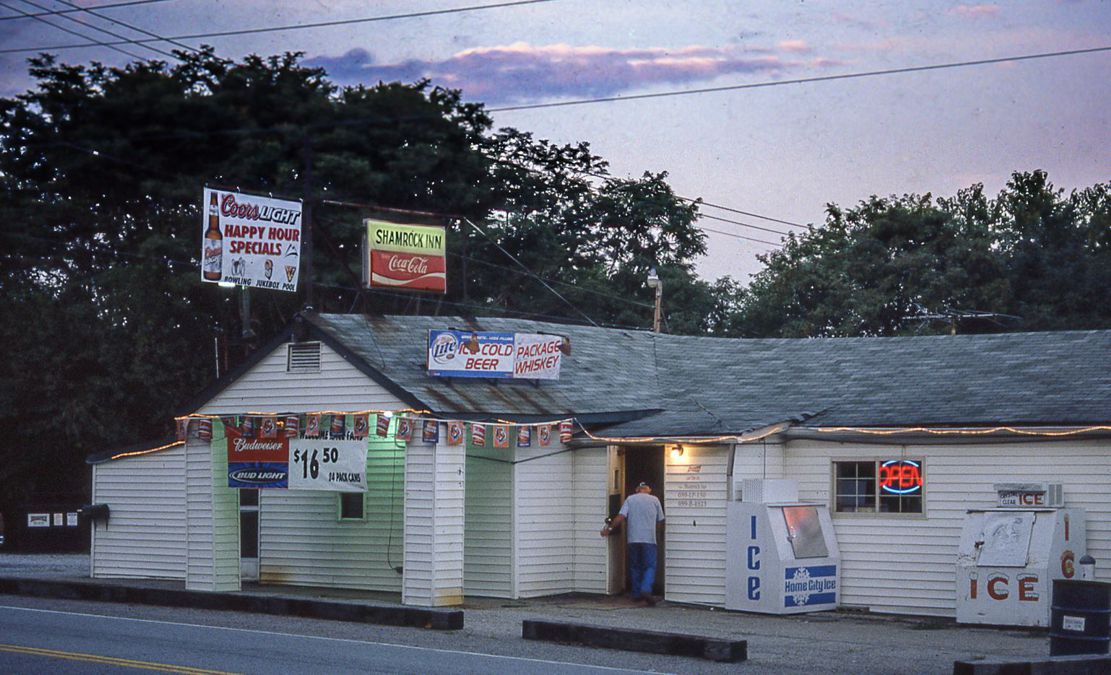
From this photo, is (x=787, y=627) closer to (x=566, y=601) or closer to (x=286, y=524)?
(x=566, y=601)

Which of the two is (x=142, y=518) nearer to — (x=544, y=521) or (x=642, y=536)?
(x=544, y=521)

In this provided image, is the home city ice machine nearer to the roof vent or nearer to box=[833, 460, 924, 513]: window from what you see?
box=[833, 460, 924, 513]: window

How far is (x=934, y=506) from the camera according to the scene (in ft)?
71.8

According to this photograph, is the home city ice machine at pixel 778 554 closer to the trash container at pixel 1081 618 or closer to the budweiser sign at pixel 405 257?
the trash container at pixel 1081 618

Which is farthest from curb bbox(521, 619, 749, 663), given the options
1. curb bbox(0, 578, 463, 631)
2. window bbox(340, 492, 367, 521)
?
window bbox(340, 492, 367, 521)

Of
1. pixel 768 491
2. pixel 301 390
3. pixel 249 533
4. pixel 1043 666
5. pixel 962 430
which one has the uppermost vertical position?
pixel 301 390

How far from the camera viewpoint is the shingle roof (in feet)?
73.4

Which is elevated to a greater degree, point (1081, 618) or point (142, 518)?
point (142, 518)

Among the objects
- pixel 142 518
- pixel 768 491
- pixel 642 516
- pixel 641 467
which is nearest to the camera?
pixel 768 491

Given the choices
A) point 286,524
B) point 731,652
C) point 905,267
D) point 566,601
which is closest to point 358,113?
point 905,267

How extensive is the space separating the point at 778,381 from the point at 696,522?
13.5 ft

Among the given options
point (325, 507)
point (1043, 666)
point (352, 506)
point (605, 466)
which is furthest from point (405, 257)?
point (1043, 666)

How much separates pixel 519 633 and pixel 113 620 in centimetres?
526

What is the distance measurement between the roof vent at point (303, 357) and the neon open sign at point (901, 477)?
8986 millimetres
